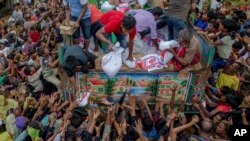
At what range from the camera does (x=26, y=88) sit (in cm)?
588

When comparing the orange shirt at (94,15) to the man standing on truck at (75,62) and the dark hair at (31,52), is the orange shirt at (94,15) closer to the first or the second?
the man standing on truck at (75,62)

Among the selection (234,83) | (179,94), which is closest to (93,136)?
(179,94)

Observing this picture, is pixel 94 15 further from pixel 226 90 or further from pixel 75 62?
pixel 226 90

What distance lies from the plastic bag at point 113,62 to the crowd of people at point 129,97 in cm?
12

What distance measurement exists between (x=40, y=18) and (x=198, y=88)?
567 cm

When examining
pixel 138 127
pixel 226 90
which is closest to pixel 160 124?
pixel 138 127

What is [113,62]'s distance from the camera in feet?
14.9

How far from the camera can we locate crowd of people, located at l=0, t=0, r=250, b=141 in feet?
14.2

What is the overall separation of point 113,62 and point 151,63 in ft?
1.79

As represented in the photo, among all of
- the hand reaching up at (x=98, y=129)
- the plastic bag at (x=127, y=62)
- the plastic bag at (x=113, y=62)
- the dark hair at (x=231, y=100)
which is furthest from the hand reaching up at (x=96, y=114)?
the dark hair at (x=231, y=100)

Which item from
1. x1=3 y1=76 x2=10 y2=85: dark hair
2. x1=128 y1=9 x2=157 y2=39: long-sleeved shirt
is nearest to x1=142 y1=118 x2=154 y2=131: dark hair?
x1=128 y1=9 x2=157 y2=39: long-sleeved shirt

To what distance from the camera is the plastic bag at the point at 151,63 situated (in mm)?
4617

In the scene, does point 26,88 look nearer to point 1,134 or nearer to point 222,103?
point 1,134

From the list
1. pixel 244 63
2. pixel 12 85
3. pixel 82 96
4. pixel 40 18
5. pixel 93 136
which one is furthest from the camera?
pixel 40 18
